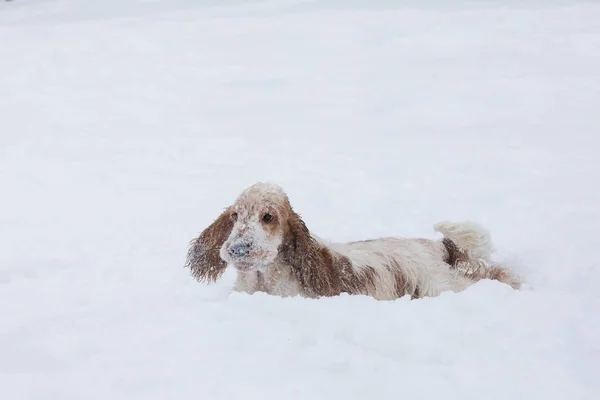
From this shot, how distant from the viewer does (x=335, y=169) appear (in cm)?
1024

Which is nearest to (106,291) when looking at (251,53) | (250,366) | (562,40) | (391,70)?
(250,366)

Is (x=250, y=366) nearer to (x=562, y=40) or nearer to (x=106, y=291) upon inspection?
(x=106, y=291)

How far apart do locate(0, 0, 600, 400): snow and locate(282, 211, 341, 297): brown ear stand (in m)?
Answer: 0.72

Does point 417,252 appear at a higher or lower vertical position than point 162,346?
higher

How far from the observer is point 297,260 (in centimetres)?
562

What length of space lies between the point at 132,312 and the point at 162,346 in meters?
1.09

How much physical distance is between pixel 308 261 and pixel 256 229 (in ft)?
1.49

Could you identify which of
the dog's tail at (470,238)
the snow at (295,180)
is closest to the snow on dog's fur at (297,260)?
the dog's tail at (470,238)

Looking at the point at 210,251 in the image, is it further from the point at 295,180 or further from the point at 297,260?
the point at 295,180

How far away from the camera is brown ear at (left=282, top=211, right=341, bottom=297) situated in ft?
18.1

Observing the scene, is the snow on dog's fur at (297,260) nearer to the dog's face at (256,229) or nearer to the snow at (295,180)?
the dog's face at (256,229)

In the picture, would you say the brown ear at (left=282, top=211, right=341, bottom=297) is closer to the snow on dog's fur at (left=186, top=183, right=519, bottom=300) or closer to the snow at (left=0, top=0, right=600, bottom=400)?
the snow on dog's fur at (left=186, top=183, right=519, bottom=300)

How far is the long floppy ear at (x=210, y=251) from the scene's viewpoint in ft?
19.4

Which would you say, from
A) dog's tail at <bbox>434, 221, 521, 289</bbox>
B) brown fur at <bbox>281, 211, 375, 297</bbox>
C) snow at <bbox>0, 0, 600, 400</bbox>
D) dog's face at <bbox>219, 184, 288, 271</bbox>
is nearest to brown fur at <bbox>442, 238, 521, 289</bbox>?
dog's tail at <bbox>434, 221, 521, 289</bbox>
